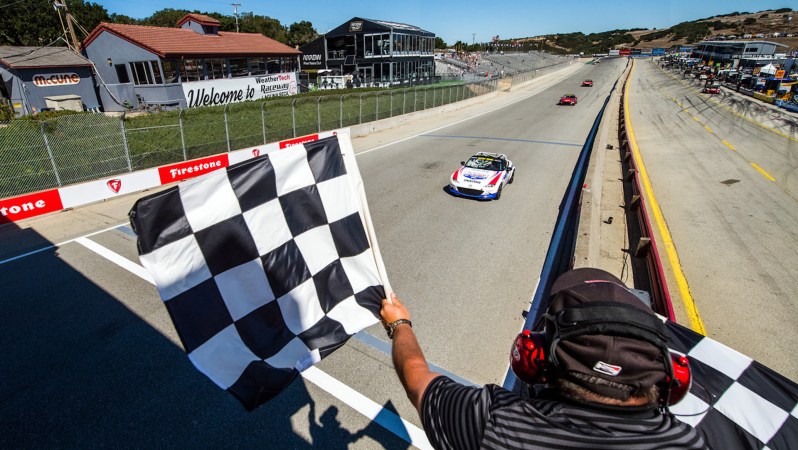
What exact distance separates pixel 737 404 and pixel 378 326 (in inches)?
151

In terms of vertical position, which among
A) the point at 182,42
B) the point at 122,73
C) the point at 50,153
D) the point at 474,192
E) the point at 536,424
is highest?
the point at 182,42

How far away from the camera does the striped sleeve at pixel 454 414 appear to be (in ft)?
5.00

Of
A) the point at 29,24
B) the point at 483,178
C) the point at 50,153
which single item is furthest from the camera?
the point at 29,24

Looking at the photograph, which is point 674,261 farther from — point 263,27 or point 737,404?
point 263,27

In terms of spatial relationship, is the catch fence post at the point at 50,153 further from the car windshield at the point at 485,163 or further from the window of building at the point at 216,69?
the window of building at the point at 216,69

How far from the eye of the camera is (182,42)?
25.9m

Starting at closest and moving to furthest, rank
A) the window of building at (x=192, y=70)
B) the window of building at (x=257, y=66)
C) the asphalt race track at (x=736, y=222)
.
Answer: the asphalt race track at (x=736, y=222) → the window of building at (x=192, y=70) → the window of building at (x=257, y=66)

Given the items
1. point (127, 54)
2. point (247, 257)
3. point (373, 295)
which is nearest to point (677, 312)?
point (373, 295)

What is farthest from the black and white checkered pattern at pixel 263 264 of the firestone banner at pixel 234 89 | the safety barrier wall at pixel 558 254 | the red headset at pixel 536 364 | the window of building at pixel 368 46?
the window of building at pixel 368 46

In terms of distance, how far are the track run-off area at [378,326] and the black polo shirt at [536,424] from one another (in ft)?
7.91

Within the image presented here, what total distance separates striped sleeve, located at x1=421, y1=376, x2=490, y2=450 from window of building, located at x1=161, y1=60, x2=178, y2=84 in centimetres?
2910

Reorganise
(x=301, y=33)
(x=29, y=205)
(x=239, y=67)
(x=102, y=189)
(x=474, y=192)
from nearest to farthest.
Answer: (x=29, y=205), (x=102, y=189), (x=474, y=192), (x=239, y=67), (x=301, y=33)

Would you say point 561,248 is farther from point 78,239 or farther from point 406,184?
point 78,239

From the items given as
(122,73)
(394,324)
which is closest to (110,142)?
(394,324)
